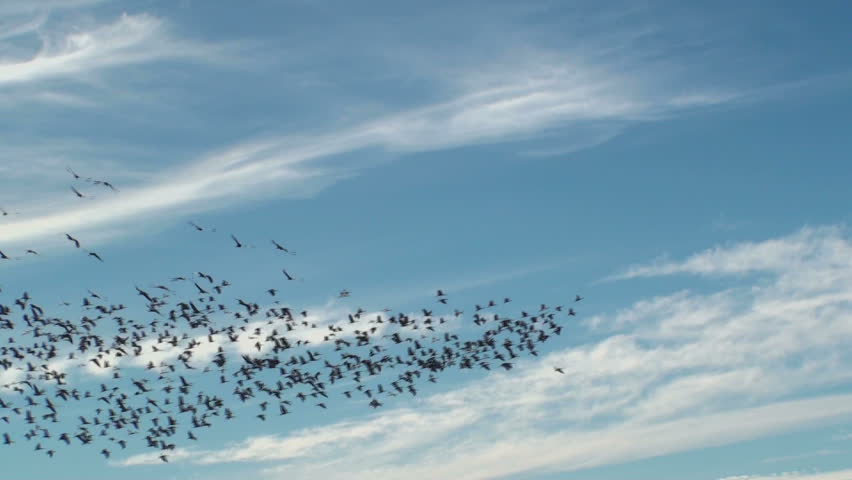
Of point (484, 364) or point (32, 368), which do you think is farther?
point (484, 364)

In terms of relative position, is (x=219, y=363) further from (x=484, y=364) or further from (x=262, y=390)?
(x=484, y=364)

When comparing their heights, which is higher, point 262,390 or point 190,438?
point 262,390

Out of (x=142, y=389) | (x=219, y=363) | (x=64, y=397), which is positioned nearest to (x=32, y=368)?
(x=64, y=397)

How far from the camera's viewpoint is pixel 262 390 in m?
105

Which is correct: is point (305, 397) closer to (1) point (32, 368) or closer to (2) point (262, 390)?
(2) point (262, 390)

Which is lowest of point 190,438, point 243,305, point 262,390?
point 190,438

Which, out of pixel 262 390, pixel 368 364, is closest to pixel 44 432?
pixel 262 390

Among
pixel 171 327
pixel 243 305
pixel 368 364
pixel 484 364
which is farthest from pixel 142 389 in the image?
pixel 484 364

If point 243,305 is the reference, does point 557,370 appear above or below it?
below

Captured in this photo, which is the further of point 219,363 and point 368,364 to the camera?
point 368,364

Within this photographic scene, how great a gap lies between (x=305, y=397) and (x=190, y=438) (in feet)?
39.5

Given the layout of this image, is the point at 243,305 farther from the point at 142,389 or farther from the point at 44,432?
the point at 44,432

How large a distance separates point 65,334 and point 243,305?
1782 cm

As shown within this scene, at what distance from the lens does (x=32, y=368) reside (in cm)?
9650
